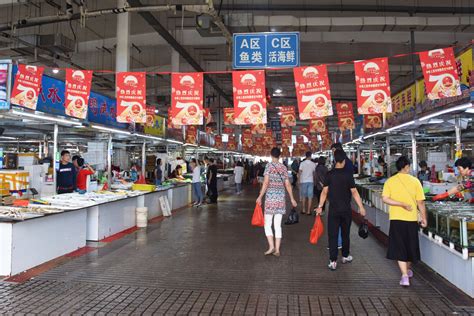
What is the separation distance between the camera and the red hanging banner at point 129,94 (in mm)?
8352

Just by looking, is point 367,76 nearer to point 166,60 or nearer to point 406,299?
point 406,299

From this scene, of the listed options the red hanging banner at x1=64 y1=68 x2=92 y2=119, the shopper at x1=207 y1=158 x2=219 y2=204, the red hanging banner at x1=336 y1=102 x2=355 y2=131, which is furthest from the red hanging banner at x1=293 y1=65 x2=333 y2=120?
the red hanging banner at x1=336 y1=102 x2=355 y2=131

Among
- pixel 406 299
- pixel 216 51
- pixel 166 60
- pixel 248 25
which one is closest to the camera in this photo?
pixel 406 299

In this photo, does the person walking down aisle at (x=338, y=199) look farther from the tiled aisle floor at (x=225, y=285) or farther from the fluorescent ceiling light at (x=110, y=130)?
the fluorescent ceiling light at (x=110, y=130)

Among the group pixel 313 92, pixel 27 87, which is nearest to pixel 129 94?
pixel 27 87

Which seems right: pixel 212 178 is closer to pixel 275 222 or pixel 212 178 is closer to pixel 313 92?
pixel 313 92

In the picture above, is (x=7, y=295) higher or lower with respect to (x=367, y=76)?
lower

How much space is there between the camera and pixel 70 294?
15.1 feet

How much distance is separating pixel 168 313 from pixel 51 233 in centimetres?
314

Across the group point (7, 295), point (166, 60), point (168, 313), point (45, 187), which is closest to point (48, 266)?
point (7, 295)

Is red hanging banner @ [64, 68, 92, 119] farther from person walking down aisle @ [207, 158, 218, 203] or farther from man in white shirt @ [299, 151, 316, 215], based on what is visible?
person walking down aisle @ [207, 158, 218, 203]

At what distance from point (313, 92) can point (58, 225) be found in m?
5.46

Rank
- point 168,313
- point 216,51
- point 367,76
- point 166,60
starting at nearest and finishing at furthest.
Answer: point 168,313 → point 367,76 → point 216,51 → point 166,60

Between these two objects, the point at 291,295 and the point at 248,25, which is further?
the point at 248,25
